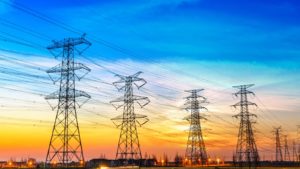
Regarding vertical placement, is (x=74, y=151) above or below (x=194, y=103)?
below

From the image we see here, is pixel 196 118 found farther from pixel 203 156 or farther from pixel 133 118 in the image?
pixel 133 118

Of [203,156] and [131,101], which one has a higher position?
[131,101]

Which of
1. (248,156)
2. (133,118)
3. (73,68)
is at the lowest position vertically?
(248,156)

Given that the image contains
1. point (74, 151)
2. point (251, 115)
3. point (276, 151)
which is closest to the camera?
point (74, 151)

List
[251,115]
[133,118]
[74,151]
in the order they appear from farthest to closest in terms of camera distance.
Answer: [251,115] < [133,118] < [74,151]

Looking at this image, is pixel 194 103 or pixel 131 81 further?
pixel 194 103

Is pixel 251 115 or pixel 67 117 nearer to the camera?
pixel 67 117

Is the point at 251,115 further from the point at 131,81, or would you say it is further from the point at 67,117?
the point at 67,117

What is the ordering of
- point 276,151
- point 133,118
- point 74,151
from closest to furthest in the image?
point 74,151
point 133,118
point 276,151

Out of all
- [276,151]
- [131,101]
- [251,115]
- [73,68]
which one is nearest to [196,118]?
[251,115]
